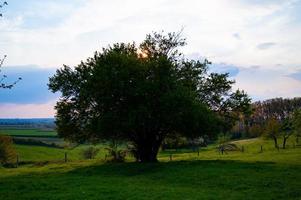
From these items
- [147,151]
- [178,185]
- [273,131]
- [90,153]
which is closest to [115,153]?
[147,151]

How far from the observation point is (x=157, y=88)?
150 feet

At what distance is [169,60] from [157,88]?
16.6 ft

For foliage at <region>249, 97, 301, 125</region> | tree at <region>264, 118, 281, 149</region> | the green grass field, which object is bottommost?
the green grass field

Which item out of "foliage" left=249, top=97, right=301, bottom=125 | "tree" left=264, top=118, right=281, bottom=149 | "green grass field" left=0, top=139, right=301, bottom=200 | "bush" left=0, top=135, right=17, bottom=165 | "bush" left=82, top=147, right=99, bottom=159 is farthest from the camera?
"foliage" left=249, top=97, right=301, bottom=125

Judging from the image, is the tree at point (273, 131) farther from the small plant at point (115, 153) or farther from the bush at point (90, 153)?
the small plant at point (115, 153)

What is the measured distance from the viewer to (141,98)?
46438 millimetres

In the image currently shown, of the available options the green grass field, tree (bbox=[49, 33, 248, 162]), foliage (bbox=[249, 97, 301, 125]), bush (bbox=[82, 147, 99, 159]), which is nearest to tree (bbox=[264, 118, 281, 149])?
bush (bbox=[82, 147, 99, 159])

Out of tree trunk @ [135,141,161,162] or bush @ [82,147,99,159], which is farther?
bush @ [82,147,99,159]

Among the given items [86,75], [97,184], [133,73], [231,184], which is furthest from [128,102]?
[231,184]

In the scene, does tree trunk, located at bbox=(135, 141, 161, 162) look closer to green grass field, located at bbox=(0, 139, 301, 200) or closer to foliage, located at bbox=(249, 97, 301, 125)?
green grass field, located at bbox=(0, 139, 301, 200)

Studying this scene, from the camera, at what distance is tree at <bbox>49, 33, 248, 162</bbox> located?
4550 cm

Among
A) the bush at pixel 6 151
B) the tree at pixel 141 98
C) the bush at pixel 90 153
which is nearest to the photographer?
the tree at pixel 141 98

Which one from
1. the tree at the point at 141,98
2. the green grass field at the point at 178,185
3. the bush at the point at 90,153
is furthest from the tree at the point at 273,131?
the green grass field at the point at 178,185

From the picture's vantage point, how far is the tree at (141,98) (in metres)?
45.5
